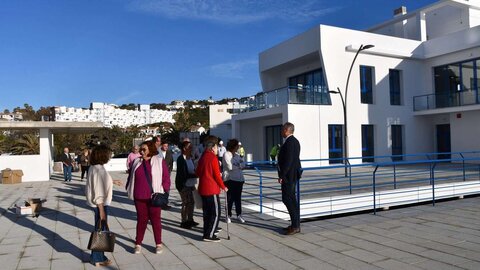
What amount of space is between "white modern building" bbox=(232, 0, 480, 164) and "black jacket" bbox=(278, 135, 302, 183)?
1487 cm

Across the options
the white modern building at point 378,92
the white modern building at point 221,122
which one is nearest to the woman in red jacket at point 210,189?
the white modern building at point 378,92

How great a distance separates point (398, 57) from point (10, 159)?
933 inches

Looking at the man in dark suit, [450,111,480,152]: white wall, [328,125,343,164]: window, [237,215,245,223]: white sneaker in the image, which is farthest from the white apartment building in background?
the man in dark suit

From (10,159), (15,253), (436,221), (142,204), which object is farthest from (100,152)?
(10,159)

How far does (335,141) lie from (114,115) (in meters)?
138

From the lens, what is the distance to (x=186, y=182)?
23.4 feet

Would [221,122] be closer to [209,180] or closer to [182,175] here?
Answer: [182,175]

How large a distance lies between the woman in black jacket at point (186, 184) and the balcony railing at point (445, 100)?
21503mm

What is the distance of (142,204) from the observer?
5516 millimetres

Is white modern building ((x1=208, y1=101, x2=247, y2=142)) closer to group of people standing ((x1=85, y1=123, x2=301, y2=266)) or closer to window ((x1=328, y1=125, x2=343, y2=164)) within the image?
window ((x1=328, y1=125, x2=343, y2=164))

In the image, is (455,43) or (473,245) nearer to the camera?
(473,245)

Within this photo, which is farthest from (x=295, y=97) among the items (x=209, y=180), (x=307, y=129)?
(x=209, y=180)

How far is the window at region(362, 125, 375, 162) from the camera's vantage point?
2419 cm

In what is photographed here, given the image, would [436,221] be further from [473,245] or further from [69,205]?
[69,205]
